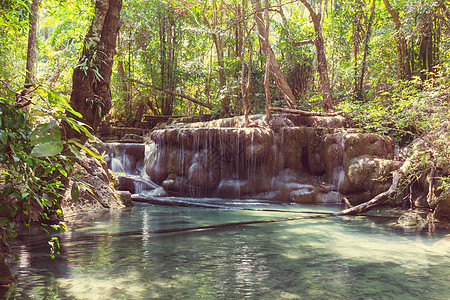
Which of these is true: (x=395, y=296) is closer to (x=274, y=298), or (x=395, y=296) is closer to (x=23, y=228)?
(x=274, y=298)

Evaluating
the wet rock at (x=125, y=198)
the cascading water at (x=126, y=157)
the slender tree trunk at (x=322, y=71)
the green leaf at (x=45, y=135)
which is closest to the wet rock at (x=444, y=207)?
the wet rock at (x=125, y=198)

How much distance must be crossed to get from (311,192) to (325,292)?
23.8 feet

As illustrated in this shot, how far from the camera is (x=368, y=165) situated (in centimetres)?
977

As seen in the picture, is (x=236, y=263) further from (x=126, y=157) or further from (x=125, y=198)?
(x=126, y=157)

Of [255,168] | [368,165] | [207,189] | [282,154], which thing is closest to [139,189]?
[207,189]

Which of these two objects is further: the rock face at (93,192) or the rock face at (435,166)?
the rock face at (93,192)

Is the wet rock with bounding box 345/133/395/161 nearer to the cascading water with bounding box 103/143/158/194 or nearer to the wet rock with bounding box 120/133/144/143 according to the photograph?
the cascading water with bounding box 103/143/158/194

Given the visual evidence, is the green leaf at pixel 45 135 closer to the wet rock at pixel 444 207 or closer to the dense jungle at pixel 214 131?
the dense jungle at pixel 214 131

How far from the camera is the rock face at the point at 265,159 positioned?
10.4 metres

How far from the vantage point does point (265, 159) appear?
36.9ft

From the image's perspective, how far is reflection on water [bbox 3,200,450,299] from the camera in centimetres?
312

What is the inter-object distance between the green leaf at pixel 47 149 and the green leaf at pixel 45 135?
24 mm

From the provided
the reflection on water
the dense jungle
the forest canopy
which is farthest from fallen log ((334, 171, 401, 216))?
the forest canopy

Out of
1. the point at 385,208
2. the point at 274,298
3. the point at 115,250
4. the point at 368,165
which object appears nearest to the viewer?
the point at 274,298
